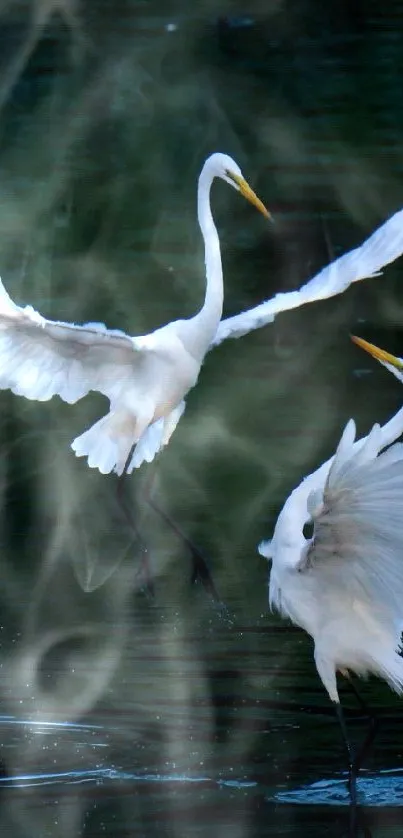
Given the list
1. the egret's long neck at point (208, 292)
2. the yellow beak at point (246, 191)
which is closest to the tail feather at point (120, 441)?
the egret's long neck at point (208, 292)

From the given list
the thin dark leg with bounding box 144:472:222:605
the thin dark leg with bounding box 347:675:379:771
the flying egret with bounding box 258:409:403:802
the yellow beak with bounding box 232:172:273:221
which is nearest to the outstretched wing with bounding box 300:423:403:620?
the flying egret with bounding box 258:409:403:802

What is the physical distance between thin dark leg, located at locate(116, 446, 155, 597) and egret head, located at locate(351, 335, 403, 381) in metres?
0.47

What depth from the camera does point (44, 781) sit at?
2336mm

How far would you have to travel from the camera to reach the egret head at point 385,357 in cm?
241

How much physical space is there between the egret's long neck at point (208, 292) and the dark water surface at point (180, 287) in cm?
9

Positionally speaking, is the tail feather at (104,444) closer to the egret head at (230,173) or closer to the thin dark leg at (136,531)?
the thin dark leg at (136,531)

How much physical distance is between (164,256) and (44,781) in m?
0.97

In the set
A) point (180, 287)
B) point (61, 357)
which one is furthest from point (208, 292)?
point (61, 357)

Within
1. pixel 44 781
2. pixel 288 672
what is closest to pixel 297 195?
pixel 288 672

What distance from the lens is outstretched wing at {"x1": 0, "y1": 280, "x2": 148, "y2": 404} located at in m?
2.28

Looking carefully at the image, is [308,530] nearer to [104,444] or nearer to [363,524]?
[104,444]

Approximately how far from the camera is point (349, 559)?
2127mm

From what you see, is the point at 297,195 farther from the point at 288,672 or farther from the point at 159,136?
the point at 288,672

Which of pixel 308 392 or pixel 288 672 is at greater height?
pixel 308 392
